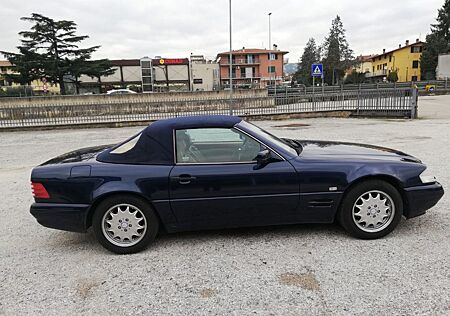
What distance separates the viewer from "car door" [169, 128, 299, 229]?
334cm

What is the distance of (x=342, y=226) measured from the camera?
11.9 feet

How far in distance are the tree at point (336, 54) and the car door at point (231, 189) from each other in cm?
7383

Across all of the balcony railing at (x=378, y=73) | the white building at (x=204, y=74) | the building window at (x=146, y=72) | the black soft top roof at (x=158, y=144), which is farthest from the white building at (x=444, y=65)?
the building window at (x=146, y=72)

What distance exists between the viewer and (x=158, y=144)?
3482 mm

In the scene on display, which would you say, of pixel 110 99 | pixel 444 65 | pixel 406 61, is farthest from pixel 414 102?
pixel 406 61

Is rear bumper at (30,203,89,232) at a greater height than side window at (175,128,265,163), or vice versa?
side window at (175,128,265,163)

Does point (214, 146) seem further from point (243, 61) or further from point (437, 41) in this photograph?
point (243, 61)

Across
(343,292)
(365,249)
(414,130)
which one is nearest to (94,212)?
(343,292)

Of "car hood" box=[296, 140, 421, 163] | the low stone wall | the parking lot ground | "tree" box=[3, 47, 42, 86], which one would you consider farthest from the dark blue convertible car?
"tree" box=[3, 47, 42, 86]

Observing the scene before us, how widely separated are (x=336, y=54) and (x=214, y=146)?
76.0 m

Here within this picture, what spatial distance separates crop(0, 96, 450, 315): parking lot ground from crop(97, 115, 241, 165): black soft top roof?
0.96 m

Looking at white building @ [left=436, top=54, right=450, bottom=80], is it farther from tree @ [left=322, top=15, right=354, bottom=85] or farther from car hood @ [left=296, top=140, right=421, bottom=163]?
car hood @ [left=296, top=140, right=421, bottom=163]

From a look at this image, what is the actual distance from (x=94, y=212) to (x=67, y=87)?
53211 millimetres

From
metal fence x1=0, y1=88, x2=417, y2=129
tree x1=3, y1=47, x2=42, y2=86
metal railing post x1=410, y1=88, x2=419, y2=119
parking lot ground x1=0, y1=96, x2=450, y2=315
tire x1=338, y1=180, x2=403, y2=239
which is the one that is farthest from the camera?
tree x1=3, y1=47, x2=42, y2=86
